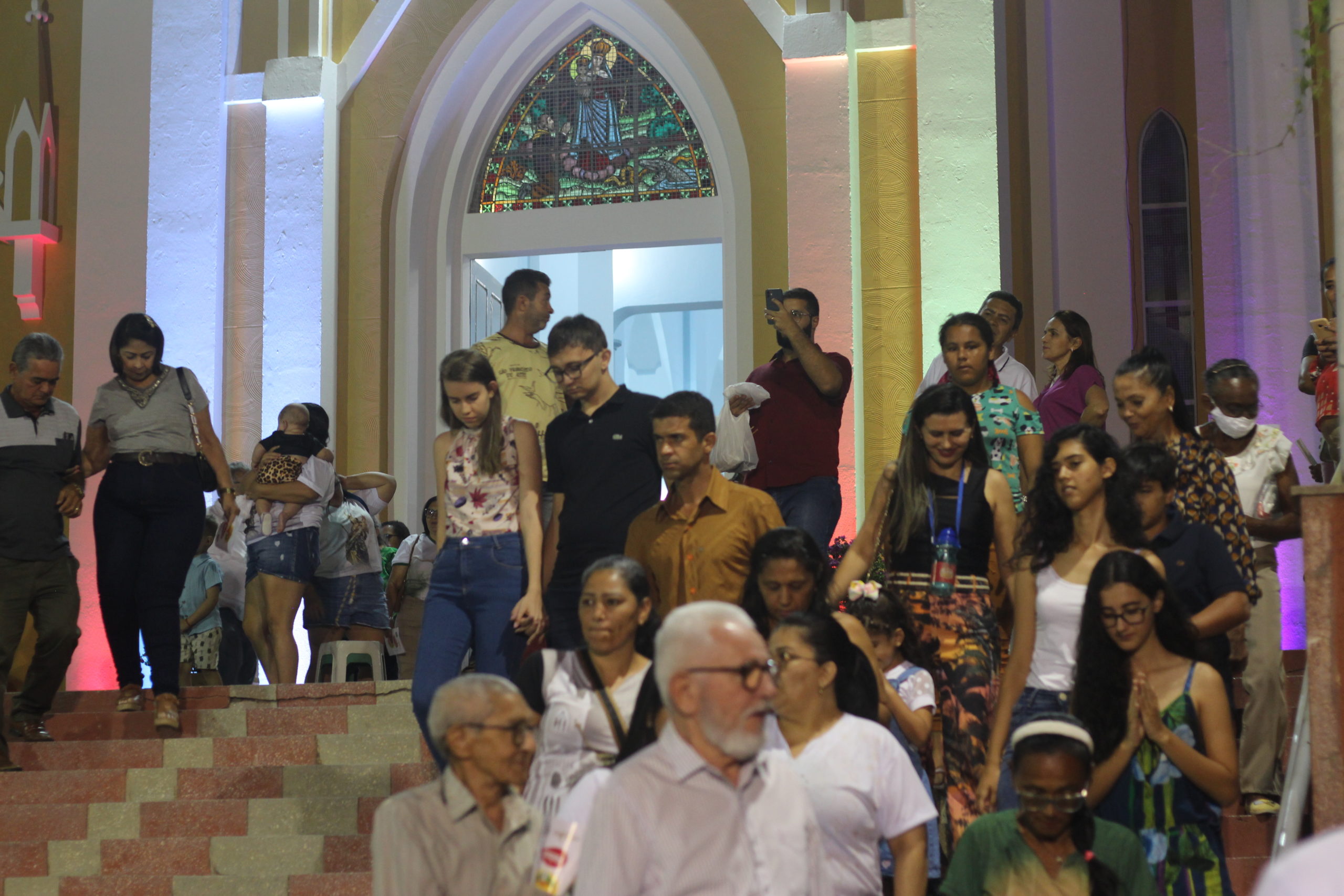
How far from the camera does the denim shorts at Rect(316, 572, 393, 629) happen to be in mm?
8797

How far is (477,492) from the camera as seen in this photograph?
5.65 meters

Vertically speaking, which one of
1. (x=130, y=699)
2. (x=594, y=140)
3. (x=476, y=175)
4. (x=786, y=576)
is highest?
(x=594, y=140)

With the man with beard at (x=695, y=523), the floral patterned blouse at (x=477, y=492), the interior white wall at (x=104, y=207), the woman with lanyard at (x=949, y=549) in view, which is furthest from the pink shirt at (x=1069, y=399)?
the interior white wall at (x=104, y=207)

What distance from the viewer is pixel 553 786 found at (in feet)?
13.9

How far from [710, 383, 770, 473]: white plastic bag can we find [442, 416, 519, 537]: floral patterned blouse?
63.7 inches

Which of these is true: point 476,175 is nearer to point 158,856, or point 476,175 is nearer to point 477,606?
point 158,856

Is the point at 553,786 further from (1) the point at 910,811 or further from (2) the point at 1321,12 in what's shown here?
(2) the point at 1321,12

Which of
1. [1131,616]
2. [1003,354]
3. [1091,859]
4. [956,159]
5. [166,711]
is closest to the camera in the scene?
[1091,859]

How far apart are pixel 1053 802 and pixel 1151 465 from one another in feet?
5.54

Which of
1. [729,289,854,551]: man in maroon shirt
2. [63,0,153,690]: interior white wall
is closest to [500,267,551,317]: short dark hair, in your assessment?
[729,289,854,551]: man in maroon shirt

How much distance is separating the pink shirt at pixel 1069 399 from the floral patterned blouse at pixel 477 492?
274 centimetres

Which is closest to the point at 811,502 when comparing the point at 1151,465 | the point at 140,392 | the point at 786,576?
the point at 1151,465

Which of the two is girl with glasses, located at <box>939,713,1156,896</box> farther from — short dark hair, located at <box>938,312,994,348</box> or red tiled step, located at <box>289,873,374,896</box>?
short dark hair, located at <box>938,312,994,348</box>

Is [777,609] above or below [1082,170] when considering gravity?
below
